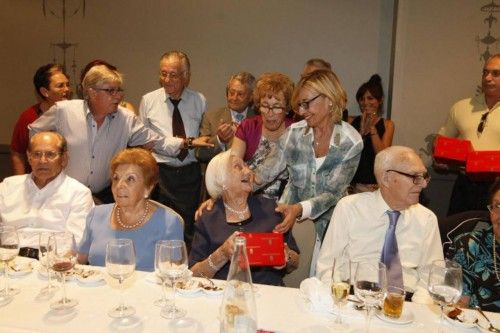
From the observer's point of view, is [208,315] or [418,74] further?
[418,74]

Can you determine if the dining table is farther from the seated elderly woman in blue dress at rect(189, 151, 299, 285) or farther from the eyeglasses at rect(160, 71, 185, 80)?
the eyeglasses at rect(160, 71, 185, 80)

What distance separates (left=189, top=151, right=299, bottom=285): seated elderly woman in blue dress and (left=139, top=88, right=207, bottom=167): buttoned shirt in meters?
1.81

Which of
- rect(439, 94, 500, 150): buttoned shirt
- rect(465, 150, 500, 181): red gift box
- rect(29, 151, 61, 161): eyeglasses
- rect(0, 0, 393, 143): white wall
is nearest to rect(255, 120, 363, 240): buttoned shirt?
rect(465, 150, 500, 181): red gift box

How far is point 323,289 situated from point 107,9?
4.94 meters

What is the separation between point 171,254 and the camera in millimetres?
1648

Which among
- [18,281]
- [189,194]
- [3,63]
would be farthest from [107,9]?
[18,281]

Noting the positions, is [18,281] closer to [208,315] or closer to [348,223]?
[208,315]

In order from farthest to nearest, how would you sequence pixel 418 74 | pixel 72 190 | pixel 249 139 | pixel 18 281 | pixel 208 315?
pixel 418 74 < pixel 249 139 < pixel 72 190 < pixel 18 281 < pixel 208 315

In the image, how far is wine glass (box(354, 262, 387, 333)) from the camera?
59.4 inches

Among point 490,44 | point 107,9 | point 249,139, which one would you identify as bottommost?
point 249,139

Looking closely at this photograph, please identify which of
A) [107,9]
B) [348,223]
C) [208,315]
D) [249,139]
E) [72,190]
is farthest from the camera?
[107,9]

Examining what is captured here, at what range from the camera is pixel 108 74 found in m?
3.17

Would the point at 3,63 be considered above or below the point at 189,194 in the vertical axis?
above

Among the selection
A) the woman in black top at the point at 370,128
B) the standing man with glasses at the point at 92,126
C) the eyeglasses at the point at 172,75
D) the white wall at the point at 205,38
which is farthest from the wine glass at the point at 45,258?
the white wall at the point at 205,38
